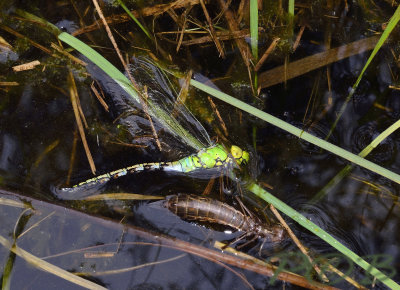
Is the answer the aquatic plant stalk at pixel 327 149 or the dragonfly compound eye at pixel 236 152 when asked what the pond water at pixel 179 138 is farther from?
the aquatic plant stalk at pixel 327 149

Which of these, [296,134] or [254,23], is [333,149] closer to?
[296,134]

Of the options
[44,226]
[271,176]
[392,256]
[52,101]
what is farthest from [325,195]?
[52,101]

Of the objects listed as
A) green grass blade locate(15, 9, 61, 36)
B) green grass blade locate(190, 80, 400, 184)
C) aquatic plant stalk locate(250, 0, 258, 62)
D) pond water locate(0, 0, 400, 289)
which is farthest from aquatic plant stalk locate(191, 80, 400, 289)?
green grass blade locate(15, 9, 61, 36)

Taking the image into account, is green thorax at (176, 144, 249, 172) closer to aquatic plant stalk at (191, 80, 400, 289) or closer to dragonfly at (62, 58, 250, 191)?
dragonfly at (62, 58, 250, 191)

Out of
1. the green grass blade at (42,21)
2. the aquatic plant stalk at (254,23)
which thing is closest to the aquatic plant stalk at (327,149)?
the aquatic plant stalk at (254,23)

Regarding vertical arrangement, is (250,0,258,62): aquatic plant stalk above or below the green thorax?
above

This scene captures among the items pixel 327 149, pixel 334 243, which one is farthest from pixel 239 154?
pixel 334 243

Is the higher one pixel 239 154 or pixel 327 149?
pixel 327 149

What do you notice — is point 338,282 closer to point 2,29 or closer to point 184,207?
point 184,207
